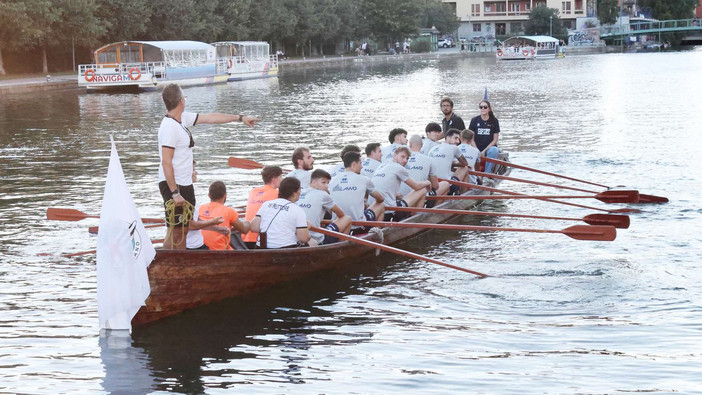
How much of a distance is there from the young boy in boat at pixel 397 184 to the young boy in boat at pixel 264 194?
266 centimetres

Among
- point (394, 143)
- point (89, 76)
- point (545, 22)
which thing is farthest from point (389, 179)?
point (545, 22)

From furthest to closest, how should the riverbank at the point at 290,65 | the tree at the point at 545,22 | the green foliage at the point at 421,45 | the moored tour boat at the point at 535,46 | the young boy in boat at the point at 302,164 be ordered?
the tree at the point at 545,22
the green foliage at the point at 421,45
the moored tour boat at the point at 535,46
the riverbank at the point at 290,65
the young boy in boat at the point at 302,164

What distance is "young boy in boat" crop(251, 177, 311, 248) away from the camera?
36.9 feet

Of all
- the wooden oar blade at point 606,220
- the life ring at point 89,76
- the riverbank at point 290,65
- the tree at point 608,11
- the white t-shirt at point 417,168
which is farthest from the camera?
the tree at point 608,11

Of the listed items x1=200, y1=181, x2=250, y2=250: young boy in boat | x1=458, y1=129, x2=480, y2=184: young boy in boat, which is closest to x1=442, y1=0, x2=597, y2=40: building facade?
x1=458, y1=129, x2=480, y2=184: young boy in boat

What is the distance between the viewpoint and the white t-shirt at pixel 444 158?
16.2 meters

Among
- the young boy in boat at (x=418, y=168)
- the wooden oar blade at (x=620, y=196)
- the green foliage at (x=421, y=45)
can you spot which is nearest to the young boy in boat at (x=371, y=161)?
the young boy in boat at (x=418, y=168)

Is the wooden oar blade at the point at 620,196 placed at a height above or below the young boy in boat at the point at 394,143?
below

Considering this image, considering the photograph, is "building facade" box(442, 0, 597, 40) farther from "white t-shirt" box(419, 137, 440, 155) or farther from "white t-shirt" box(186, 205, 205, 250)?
"white t-shirt" box(186, 205, 205, 250)

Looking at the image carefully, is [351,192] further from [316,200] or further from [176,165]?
[176,165]

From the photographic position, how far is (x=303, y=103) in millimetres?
44219

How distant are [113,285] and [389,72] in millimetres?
68170

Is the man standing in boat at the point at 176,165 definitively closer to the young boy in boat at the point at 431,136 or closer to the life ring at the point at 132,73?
the young boy in boat at the point at 431,136

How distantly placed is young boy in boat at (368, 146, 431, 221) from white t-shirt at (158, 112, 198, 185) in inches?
173
